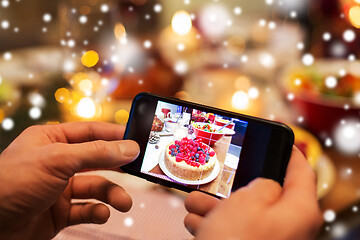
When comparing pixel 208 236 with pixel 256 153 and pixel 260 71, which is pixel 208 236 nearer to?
pixel 256 153

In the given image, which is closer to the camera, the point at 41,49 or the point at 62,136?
the point at 62,136

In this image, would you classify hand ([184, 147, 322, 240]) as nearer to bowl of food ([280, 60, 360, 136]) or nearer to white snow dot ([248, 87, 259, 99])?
bowl of food ([280, 60, 360, 136])

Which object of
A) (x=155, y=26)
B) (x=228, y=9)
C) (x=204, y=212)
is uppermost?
(x=228, y=9)

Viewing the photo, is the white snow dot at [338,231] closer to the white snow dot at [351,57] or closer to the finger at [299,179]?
the finger at [299,179]

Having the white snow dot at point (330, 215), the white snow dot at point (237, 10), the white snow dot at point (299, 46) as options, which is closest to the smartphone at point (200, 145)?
the white snow dot at point (330, 215)

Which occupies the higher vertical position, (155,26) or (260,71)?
(155,26)

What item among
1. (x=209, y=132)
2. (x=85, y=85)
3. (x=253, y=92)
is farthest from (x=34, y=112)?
(x=253, y=92)

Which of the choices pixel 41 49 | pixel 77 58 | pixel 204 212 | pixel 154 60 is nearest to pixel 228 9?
pixel 154 60
